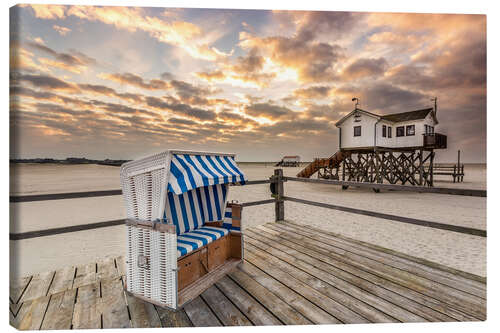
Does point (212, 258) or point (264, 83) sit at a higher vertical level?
point (264, 83)

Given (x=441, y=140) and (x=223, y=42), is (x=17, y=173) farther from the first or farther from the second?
(x=441, y=140)

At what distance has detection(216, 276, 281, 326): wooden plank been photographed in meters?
1.92

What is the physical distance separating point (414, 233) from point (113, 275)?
25.2 ft

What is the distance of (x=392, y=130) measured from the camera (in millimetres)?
15898

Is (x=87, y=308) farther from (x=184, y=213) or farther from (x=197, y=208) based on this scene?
(x=197, y=208)

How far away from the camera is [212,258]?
8.48 feet

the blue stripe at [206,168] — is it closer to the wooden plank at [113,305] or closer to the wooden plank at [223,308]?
the wooden plank at [223,308]

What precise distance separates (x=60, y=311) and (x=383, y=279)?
3.57 meters

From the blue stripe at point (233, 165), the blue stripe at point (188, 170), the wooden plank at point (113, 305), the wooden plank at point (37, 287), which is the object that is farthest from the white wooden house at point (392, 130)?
the wooden plank at point (37, 287)

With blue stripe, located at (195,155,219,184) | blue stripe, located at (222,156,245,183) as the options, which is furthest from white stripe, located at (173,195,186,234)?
blue stripe, located at (222,156,245,183)

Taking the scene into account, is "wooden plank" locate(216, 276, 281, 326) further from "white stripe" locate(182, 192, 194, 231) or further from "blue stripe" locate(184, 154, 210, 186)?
"blue stripe" locate(184, 154, 210, 186)

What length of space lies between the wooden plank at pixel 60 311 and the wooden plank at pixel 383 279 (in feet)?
9.62
